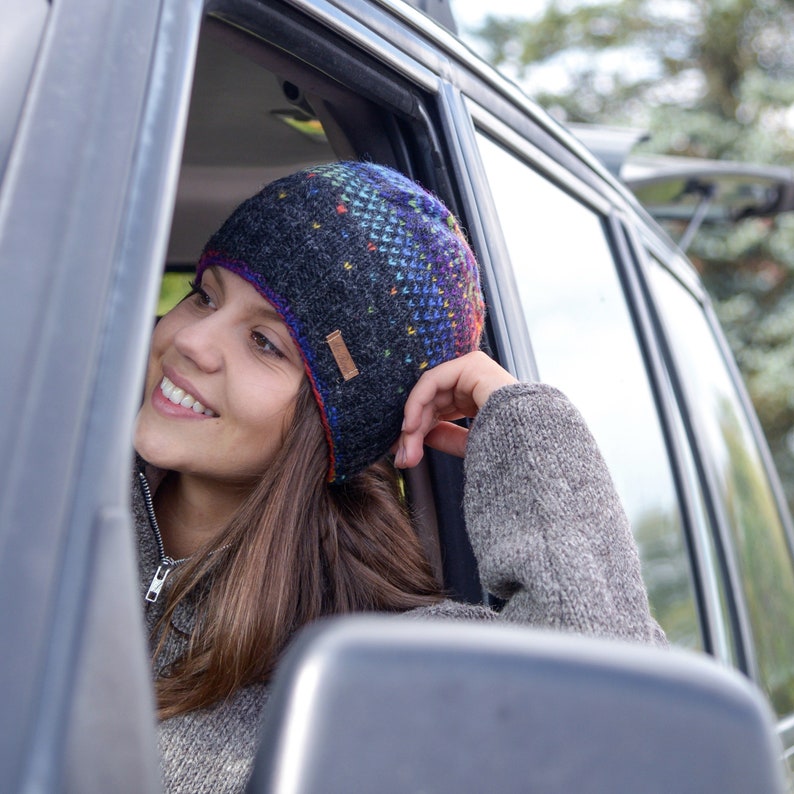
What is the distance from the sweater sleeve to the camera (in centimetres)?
125

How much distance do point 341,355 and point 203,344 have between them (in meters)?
0.21

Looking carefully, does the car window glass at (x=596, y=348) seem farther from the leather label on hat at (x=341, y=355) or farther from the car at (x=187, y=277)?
the leather label on hat at (x=341, y=355)

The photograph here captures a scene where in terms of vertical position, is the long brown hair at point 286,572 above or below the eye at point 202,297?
below

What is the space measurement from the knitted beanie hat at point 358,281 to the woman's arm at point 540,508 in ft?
0.21

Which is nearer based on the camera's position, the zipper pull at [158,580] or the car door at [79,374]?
the car door at [79,374]

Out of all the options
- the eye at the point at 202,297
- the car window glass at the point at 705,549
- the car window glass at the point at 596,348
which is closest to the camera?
the eye at the point at 202,297

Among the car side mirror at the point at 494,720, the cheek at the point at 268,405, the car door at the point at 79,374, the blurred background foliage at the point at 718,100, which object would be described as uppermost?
the blurred background foliage at the point at 718,100

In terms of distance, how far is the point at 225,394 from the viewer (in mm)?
1531

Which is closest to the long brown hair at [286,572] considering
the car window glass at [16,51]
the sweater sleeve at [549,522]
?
the sweater sleeve at [549,522]

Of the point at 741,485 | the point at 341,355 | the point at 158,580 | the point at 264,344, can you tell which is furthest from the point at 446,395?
the point at 741,485

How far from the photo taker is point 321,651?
0.54 meters

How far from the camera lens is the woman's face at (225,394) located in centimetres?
152

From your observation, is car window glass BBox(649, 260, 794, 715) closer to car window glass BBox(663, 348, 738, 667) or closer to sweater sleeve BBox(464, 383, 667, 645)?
car window glass BBox(663, 348, 738, 667)

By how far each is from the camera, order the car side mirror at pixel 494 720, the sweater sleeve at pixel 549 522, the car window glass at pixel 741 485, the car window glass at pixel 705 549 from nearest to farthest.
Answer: the car side mirror at pixel 494 720 < the sweater sleeve at pixel 549 522 < the car window glass at pixel 705 549 < the car window glass at pixel 741 485
